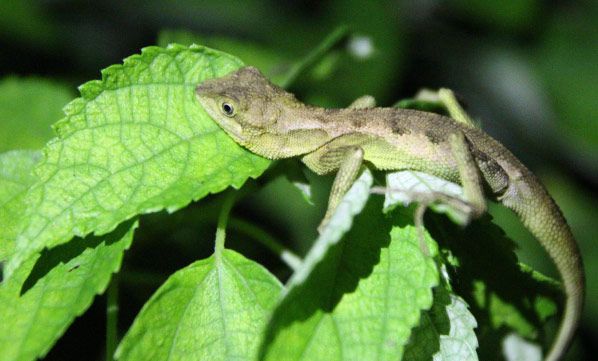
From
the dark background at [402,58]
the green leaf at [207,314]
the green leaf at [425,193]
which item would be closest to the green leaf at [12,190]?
the green leaf at [207,314]

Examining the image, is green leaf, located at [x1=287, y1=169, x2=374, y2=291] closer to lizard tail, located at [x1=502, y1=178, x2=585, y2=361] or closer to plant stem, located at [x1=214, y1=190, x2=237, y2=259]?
plant stem, located at [x1=214, y1=190, x2=237, y2=259]

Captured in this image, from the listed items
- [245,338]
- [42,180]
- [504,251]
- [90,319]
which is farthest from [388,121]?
[90,319]

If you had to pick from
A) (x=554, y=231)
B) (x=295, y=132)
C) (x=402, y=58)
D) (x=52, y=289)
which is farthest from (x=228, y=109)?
(x=402, y=58)

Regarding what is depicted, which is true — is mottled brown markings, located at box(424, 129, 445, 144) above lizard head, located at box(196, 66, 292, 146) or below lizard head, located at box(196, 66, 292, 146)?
below

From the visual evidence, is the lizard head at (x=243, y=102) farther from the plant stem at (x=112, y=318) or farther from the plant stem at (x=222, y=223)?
the plant stem at (x=112, y=318)

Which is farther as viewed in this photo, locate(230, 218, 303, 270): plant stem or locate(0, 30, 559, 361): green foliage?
locate(230, 218, 303, 270): plant stem

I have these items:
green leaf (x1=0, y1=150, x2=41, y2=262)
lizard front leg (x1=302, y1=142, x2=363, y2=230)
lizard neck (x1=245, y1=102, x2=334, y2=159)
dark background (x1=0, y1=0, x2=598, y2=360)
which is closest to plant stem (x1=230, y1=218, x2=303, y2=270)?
lizard front leg (x1=302, y1=142, x2=363, y2=230)

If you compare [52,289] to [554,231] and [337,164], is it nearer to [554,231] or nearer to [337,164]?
[337,164]

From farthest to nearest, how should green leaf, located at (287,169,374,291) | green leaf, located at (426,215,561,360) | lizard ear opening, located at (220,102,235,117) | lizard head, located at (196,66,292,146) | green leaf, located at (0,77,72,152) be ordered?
green leaf, located at (0,77,72,152) < lizard ear opening, located at (220,102,235,117) < lizard head, located at (196,66,292,146) < green leaf, located at (426,215,561,360) < green leaf, located at (287,169,374,291)
